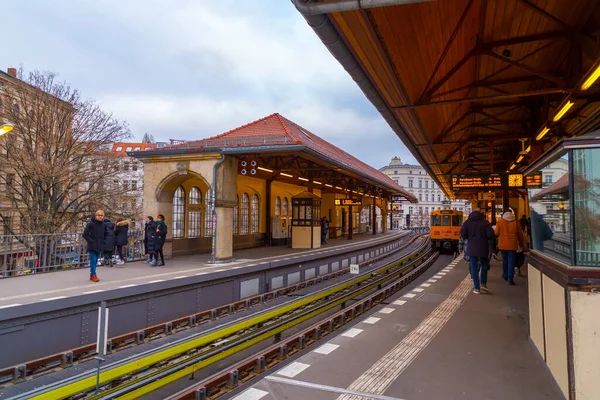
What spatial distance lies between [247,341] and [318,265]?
772 centimetres

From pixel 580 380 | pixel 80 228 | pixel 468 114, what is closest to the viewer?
pixel 580 380

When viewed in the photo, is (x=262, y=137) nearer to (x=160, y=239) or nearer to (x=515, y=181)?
(x=160, y=239)

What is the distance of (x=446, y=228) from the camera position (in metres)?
22.3

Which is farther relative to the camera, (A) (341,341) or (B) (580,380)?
(A) (341,341)

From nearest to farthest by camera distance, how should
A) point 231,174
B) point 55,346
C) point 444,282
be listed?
point 55,346 < point 444,282 < point 231,174

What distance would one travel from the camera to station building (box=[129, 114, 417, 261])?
41.5 ft

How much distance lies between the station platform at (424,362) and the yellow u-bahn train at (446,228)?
16.1 metres

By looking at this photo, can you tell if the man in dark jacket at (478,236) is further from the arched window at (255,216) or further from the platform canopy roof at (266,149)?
the arched window at (255,216)

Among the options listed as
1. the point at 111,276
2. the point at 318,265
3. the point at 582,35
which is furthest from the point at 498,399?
the point at 318,265

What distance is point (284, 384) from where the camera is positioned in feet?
12.0

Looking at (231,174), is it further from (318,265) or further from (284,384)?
(284,384)

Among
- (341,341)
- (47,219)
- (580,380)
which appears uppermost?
(47,219)

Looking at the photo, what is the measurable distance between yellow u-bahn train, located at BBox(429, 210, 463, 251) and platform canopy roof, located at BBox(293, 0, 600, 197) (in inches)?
504

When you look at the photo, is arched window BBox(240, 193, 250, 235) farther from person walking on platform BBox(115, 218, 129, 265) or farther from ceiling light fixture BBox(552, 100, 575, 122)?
ceiling light fixture BBox(552, 100, 575, 122)
